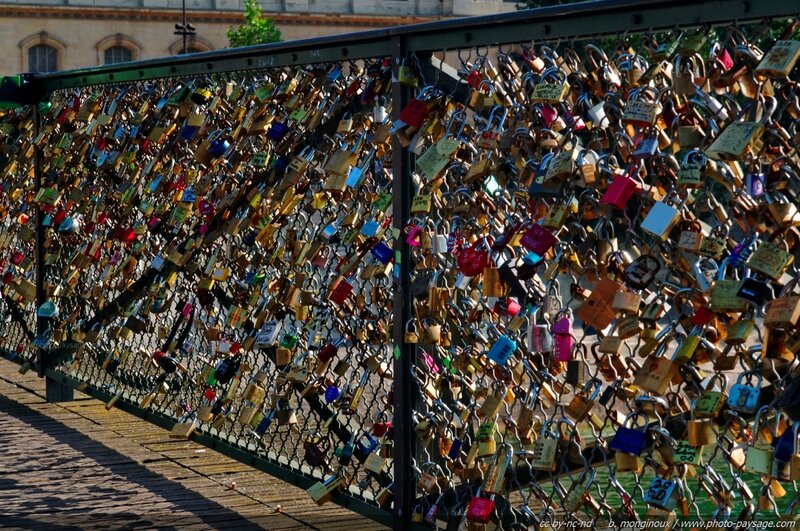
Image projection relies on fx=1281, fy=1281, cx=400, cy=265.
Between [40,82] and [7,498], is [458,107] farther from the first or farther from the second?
[40,82]

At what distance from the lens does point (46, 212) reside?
6910 mm

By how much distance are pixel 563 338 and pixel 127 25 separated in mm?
59196

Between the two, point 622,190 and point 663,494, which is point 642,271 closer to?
point 622,190

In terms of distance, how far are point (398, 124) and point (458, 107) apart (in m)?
0.24

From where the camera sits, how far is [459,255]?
3385 millimetres

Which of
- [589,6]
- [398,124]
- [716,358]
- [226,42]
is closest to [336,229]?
[398,124]

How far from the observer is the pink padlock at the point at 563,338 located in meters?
3.04

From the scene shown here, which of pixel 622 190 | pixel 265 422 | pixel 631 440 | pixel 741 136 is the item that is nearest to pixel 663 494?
pixel 631 440

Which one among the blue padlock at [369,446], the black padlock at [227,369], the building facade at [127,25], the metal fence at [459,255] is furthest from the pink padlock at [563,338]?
the building facade at [127,25]

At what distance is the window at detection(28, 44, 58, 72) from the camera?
5762 cm

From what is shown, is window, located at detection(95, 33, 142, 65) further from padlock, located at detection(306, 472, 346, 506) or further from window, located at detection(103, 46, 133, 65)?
padlock, located at detection(306, 472, 346, 506)

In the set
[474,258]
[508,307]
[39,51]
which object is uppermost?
→ [39,51]

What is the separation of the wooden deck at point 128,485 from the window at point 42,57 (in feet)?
177

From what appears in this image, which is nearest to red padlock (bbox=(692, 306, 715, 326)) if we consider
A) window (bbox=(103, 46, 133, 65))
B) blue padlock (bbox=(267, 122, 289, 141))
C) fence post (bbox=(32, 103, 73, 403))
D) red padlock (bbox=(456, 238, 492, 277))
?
red padlock (bbox=(456, 238, 492, 277))
